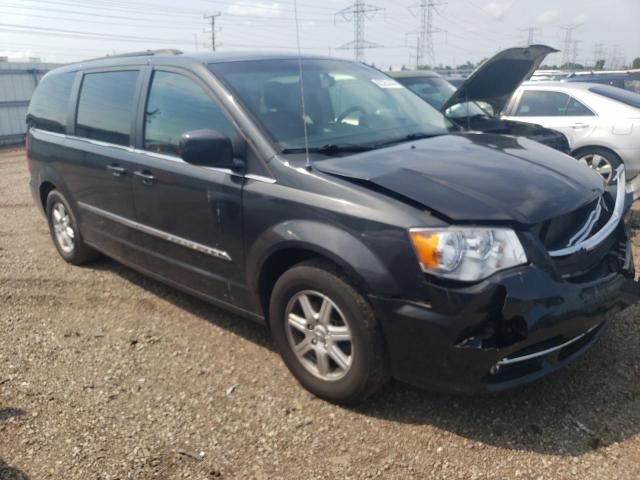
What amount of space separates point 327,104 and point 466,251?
1.61 meters

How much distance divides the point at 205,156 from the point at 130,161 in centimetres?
117

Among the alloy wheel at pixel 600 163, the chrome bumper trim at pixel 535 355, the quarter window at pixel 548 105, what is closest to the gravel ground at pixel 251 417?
the chrome bumper trim at pixel 535 355

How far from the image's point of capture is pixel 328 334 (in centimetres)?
304

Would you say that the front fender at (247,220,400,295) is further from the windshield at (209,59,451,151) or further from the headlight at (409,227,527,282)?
the windshield at (209,59,451,151)

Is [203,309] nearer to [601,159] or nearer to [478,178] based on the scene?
[478,178]

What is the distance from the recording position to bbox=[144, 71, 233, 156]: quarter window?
3.54m

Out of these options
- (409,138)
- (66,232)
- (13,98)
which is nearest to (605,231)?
(409,138)

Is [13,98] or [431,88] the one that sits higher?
[431,88]

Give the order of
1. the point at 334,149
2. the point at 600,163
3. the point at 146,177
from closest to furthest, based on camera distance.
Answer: the point at 334,149 < the point at 146,177 < the point at 600,163

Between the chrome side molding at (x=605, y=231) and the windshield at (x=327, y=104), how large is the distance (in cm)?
117

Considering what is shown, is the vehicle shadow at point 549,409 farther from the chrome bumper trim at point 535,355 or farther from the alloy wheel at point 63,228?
the alloy wheel at point 63,228

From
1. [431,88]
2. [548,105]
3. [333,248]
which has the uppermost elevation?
[431,88]

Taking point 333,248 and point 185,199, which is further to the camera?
point 185,199

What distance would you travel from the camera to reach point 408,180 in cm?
286
